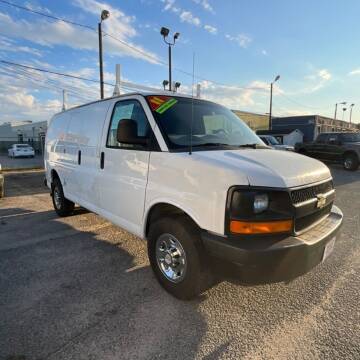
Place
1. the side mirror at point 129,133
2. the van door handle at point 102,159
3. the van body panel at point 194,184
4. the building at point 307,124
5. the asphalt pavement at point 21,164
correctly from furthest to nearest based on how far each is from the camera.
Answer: the building at point 307,124 → the asphalt pavement at point 21,164 → the van door handle at point 102,159 → the side mirror at point 129,133 → the van body panel at point 194,184

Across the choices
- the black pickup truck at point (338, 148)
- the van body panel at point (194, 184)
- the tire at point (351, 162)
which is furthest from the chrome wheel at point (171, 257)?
the tire at point (351, 162)

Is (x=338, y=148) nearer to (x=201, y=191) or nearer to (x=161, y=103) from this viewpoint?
(x=161, y=103)

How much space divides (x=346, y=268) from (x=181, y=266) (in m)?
2.24

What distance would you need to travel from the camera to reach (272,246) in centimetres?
233

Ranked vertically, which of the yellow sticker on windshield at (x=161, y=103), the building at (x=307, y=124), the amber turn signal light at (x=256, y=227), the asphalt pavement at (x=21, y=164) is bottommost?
the asphalt pavement at (x=21, y=164)

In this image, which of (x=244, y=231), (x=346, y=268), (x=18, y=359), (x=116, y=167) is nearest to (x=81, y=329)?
(x=18, y=359)

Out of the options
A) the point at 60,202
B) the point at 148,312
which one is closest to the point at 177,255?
the point at 148,312

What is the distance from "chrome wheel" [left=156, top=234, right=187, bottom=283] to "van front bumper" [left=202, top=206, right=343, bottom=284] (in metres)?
0.43

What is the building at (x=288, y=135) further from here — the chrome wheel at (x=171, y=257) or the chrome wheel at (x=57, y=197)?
the chrome wheel at (x=171, y=257)

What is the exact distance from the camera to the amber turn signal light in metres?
2.35

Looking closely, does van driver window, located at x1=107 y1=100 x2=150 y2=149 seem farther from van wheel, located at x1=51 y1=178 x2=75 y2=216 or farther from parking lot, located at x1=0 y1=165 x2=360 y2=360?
van wheel, located at x1=51 y1=178 x2=75 y2=216

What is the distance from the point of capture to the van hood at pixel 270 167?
239 cm

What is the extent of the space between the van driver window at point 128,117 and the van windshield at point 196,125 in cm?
17

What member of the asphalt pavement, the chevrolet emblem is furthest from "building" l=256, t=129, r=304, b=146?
the chevrolet emblem
